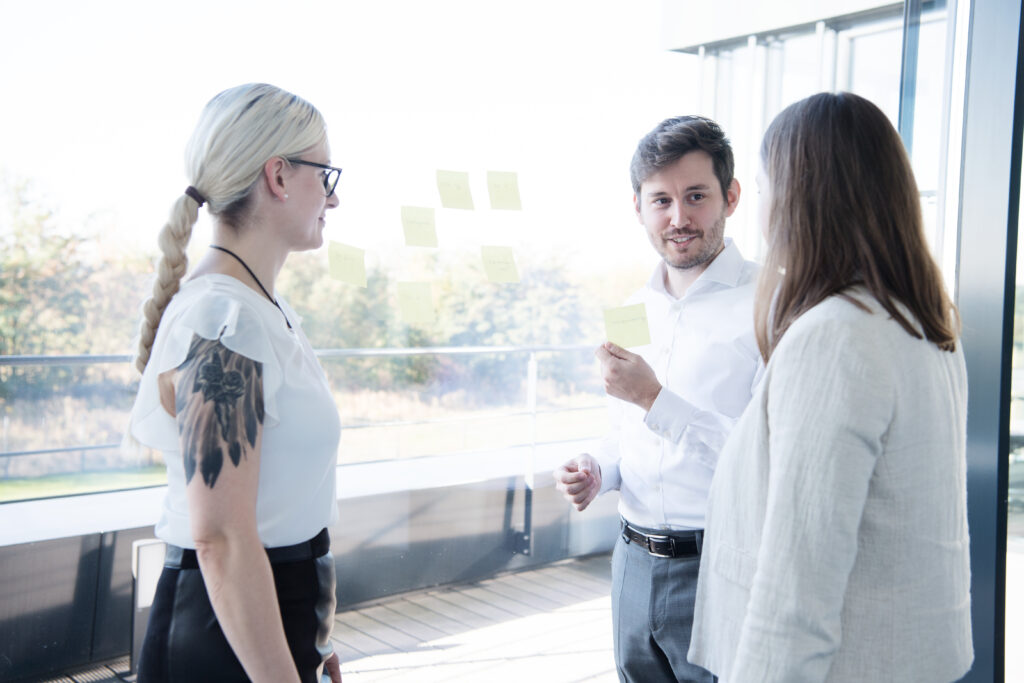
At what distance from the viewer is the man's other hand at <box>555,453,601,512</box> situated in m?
1.44

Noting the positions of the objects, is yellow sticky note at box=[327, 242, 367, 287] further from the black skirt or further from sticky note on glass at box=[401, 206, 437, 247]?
the black skirt

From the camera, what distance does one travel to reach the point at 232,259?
1017 mm

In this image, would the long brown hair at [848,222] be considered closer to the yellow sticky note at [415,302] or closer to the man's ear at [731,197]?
the man's ear at [731,197]

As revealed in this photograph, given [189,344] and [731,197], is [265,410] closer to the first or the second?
[189,344]

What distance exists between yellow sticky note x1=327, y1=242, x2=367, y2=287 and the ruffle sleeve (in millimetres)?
373

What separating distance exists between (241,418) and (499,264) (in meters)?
0.87

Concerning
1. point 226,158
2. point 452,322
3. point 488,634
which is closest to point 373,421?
point 488,634

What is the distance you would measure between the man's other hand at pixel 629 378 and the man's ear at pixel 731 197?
14.7 inches

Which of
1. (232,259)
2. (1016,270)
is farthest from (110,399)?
(1016,270)

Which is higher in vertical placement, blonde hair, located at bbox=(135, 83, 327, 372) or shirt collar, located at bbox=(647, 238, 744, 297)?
blonde hair, located at bbox=(135, 83, 327, 372)

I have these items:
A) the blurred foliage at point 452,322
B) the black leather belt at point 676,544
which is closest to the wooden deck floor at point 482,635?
the black leather belt at point 676,544

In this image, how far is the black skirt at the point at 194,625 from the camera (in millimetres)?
929

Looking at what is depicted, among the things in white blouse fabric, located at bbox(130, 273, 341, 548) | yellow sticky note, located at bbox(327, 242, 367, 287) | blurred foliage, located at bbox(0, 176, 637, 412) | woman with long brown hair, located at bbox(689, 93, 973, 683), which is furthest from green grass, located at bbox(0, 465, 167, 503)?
woman with long brown hair, located at bbox(689, 93, 973, 683)

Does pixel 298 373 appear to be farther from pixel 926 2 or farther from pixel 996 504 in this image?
pixel 926 2
